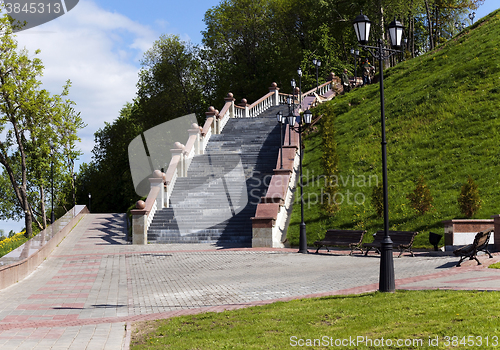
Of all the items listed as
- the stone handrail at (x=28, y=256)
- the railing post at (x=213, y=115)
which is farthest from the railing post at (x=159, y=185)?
the railing post at (x=213, y=115)

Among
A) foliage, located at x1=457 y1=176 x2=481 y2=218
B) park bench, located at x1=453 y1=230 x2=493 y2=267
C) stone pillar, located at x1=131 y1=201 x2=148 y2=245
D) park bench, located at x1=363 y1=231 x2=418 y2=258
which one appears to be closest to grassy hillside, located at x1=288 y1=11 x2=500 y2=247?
foliage, located at x1=457 y1=176 x2=481 y2=218

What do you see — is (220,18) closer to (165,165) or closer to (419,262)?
(165,165)

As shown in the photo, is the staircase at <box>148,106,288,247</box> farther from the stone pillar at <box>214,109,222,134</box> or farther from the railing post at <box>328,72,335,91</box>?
the railing post at <box>328,72,335,91</box>

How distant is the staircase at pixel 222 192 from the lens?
74.8 feet

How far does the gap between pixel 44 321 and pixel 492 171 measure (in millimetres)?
19311

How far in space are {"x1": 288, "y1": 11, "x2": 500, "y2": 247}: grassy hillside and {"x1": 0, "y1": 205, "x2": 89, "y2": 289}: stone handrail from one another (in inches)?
397

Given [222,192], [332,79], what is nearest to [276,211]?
[222,192]

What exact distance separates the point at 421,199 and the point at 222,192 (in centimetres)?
1073

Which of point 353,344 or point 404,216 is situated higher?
point 404,216

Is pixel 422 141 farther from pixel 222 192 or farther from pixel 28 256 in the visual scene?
pixel 28 256

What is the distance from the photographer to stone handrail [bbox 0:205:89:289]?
13499mm

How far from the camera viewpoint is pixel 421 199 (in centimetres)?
1970

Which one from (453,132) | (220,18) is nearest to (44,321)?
(453,132)

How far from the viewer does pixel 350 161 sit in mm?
26531
